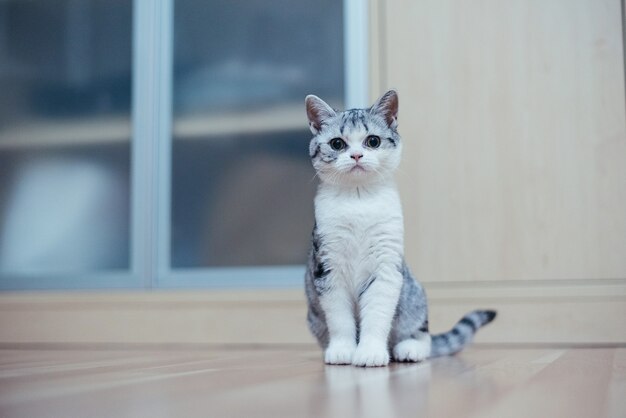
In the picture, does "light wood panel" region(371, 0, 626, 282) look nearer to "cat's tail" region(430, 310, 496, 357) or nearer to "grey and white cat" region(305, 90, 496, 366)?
"cat's tail" region(430, 310, 496, 357)

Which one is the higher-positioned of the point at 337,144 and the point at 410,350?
the point at 337,144

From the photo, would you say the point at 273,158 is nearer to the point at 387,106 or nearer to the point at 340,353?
the point at 387,106

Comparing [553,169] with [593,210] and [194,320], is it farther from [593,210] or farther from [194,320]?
[194,320]

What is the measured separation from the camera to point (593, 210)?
1.92 metres

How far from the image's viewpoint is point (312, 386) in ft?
3.75

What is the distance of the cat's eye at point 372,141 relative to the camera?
1517 millimetres

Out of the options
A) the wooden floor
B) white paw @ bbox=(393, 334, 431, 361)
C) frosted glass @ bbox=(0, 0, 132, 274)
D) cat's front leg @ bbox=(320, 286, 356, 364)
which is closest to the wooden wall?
the wooden floor

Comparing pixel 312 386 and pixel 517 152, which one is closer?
Answer: pixel 312 386

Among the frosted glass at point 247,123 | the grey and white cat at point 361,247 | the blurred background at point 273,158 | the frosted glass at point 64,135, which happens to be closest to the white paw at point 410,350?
the grey and white cat at point 361,247

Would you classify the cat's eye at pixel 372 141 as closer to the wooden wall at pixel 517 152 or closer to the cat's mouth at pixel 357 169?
the cat's mouth at pixel 357 169

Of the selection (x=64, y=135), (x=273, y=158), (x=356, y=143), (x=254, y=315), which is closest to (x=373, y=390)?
(x=356, y=143)

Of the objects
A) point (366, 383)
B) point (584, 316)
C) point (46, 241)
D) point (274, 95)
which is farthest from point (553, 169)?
point (46, 241)

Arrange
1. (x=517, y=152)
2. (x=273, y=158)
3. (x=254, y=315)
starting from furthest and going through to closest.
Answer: (x=273, y=158) < (x=254, y=315) < (x=517, y=152)

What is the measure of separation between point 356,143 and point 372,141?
39mm
